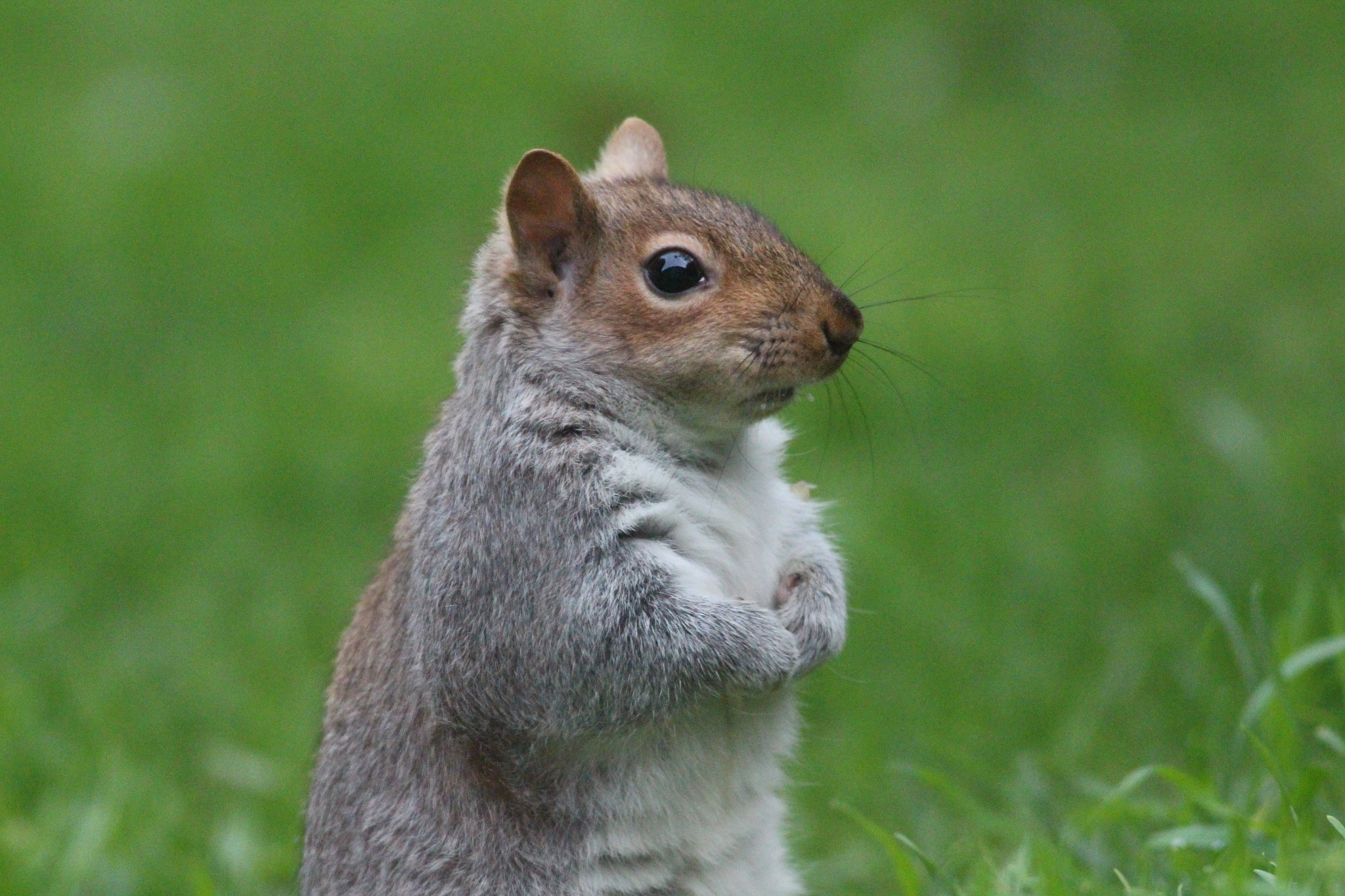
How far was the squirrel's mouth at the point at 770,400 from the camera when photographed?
3814 mm

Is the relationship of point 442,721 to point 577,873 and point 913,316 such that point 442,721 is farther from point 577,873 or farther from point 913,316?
point 913,316

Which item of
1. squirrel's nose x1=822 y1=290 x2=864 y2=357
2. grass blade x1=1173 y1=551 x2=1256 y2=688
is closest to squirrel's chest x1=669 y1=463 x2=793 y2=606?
squirrel's nose x1=822 y1=290 x2=864 y2=357

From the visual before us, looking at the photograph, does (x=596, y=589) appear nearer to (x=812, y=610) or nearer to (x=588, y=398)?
(x=588, y=398)

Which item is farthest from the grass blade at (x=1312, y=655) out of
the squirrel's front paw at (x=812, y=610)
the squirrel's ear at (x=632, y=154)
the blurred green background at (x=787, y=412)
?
the squirrel's ear at (x=632, y=154)

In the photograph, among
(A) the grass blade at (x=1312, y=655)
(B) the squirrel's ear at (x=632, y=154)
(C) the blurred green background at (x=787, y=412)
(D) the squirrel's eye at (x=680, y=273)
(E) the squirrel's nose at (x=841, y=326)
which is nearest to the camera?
(E) the squirrel's nose at (x=841, y=326)

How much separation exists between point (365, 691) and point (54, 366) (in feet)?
16.5

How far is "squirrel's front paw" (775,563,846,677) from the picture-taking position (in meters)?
3.91

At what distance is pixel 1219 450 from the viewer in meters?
6.28

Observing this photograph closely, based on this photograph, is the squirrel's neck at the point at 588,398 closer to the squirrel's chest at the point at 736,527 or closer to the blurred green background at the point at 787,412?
the squirrel's chest at the point at 736,527

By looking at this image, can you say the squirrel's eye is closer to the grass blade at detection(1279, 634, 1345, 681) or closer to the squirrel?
the squirrel

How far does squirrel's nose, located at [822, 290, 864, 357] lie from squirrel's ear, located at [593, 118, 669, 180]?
84cm

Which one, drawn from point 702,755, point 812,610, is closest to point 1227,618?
point 812,610

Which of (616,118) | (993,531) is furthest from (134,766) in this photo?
(616,118)

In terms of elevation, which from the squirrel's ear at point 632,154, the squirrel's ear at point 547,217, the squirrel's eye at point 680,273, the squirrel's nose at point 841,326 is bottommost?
the squirrel's nose at point 841,326
